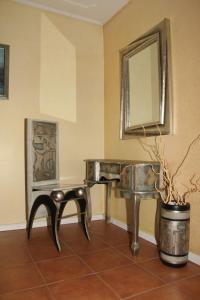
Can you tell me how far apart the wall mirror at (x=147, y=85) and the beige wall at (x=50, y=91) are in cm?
54

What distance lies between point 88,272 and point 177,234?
75 cm

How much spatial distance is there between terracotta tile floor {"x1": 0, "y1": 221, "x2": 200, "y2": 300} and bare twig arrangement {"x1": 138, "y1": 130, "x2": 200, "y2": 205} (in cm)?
53

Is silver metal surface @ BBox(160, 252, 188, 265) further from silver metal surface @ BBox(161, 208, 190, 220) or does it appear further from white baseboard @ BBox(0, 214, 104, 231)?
white baseboard @ BBox(0, 214, 104, 231)

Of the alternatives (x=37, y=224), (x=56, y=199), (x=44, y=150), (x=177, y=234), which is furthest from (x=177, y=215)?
(x=37, y=224)

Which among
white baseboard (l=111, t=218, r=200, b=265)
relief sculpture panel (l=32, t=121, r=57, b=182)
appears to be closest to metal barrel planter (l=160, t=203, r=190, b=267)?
white baseboard (l=111, t=218, r=200, b=265)

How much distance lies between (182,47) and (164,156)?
38.7 inches

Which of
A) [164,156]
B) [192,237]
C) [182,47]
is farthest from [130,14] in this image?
[192,237]

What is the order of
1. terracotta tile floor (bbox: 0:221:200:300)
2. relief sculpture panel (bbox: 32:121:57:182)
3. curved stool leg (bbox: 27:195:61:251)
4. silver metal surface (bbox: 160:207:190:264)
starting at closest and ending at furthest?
terracotta tile floor (bbox: 0:221:200:300) < silver metal surface (bbox: 160:207:190:264) < curved stool leg (bbox: 27:195:61:251) < relief sculpture panel (bbox: 32:121:57:182)

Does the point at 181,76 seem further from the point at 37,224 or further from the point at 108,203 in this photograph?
the point at 37,224

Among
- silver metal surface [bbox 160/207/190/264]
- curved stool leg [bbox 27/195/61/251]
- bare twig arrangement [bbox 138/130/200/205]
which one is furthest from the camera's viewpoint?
curved stool leg [bbox 27/195/61/251]

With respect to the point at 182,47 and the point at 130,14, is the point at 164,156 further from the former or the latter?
the point at 130,14

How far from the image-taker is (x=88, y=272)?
6.21 ft

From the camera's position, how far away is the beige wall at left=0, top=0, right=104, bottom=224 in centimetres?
288

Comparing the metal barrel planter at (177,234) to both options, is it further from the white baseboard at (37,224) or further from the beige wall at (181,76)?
the white baseboard at (37,224)
